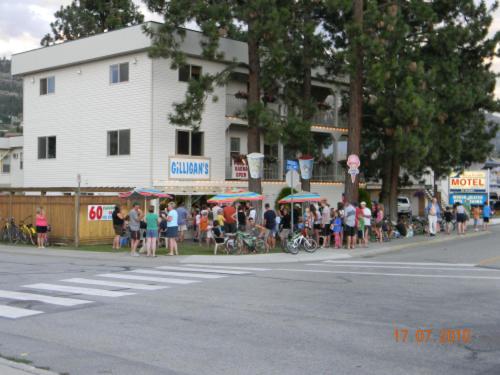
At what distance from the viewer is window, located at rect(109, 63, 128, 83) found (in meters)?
30.1

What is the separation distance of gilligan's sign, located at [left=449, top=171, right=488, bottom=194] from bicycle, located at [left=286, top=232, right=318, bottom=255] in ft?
70.9

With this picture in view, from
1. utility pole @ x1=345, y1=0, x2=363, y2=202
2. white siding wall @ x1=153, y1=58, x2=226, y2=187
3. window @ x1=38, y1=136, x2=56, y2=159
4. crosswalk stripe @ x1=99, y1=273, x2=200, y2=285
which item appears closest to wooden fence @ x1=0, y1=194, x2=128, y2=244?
white siding wall @ x1=153, y1=58, x2=226, y2=187

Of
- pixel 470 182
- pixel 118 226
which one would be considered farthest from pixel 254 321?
pixel 470 182

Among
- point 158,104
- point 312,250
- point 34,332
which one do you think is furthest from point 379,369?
point 158,104

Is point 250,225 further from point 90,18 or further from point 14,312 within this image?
point 90,18

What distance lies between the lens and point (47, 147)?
34219mm

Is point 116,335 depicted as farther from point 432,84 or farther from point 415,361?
point 432,84

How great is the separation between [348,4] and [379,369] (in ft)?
71.9

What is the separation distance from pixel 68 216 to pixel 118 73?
823 centimetres

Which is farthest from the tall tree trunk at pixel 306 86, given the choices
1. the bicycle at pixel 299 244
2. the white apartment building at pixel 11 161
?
the white apartment building at pixel 11 161

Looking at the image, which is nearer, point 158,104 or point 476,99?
point 158,104

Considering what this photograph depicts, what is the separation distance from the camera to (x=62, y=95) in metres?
33.3

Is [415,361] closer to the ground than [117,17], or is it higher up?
closer to the ground

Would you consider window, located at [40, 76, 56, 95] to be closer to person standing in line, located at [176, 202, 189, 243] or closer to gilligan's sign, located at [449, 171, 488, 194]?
person standing in line, located at [176, 202, 189, 243]
